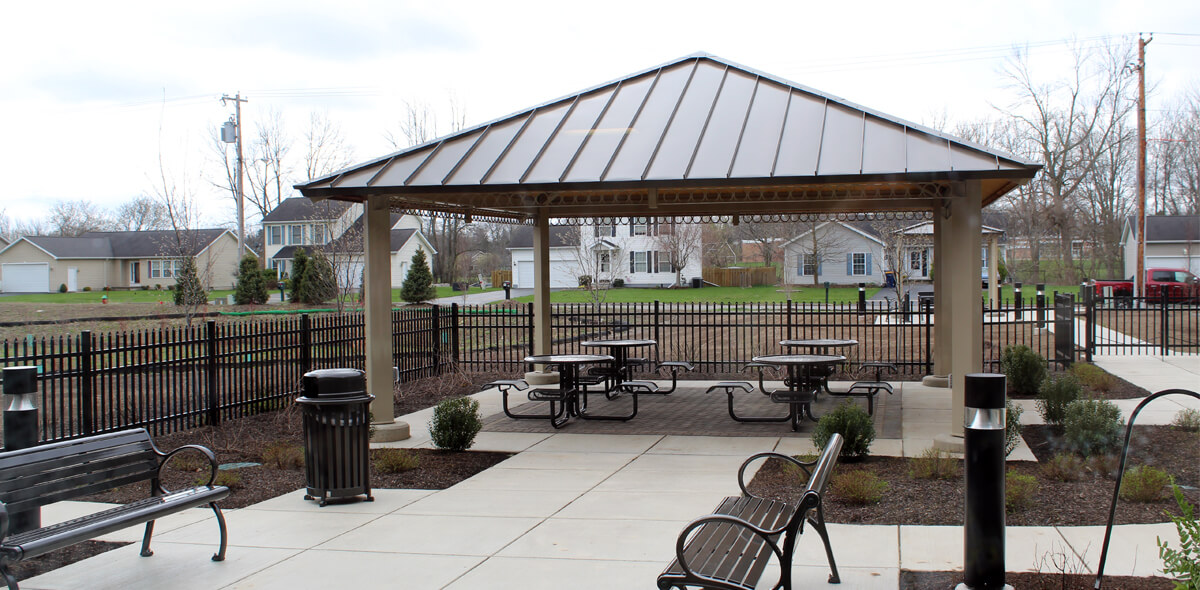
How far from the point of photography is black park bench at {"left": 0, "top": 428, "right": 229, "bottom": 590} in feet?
16.6

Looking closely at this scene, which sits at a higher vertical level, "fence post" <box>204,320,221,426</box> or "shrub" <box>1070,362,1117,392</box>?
"fence post" <box>204,320,221,426</box>

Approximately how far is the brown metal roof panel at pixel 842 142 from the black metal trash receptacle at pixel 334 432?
5.24 metres

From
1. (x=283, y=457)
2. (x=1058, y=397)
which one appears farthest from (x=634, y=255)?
(x=283, y=457)

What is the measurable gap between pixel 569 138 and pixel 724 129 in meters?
1.98

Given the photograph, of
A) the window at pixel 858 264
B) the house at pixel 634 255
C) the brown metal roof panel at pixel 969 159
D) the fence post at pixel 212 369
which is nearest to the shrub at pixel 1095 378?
the brown metal roof panel at pixel 969 159

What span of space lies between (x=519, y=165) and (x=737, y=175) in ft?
8.86

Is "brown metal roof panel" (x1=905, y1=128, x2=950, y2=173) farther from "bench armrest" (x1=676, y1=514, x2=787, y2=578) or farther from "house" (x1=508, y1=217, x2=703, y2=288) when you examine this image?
"house" (x1=508, y1=217, x2=703, y2=288)

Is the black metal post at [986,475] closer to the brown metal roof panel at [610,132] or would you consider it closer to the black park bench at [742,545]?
the black park bench at [742,545]

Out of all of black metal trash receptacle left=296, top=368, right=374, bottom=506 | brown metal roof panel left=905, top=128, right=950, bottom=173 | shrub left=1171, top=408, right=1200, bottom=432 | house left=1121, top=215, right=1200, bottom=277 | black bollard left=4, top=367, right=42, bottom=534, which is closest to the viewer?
black bollard left=4, top=367, right=42, bottom=534

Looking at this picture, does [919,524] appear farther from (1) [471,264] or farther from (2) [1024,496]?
(1) [471,264]

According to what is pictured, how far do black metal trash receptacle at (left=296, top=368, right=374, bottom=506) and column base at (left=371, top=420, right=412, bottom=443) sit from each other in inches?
115

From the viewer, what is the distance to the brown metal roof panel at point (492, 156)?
34.2 feet

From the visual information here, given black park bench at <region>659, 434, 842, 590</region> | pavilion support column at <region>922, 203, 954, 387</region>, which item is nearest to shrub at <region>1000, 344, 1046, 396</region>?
pavilion support column at <region>922, 203, 954, 387</region>

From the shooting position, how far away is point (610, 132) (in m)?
11.5
